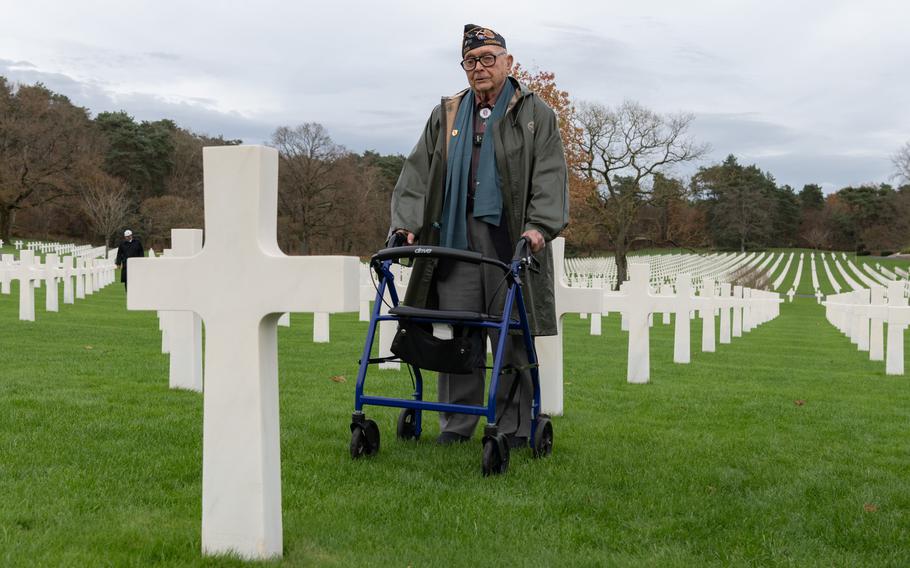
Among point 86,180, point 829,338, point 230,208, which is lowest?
point 829,338

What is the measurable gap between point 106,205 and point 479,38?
219ft

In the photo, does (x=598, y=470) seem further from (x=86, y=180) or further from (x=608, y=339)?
(x=86, y=180)

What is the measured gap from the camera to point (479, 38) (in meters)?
5.13

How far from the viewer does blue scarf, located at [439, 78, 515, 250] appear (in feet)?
16.9

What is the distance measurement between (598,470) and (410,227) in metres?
1.73

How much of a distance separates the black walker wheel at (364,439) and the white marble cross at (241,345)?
4.98ft

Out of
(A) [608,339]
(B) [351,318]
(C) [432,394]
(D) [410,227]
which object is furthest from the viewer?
(B) [351,318]

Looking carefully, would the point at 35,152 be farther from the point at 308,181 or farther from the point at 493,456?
the point at 493,456

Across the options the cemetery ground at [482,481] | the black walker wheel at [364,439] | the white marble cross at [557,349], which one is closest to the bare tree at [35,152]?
the cemetery ground at [482,481]

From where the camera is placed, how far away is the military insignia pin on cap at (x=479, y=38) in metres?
5.12

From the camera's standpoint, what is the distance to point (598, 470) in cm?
472

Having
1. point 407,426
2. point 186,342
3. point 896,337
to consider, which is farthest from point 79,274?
point 407,426

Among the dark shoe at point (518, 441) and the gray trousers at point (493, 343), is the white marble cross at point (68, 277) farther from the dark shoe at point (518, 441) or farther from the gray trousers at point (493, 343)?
the dark shoe at point (518, 441)

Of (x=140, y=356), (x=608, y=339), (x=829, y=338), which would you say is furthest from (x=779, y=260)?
(x=140, y=356)
